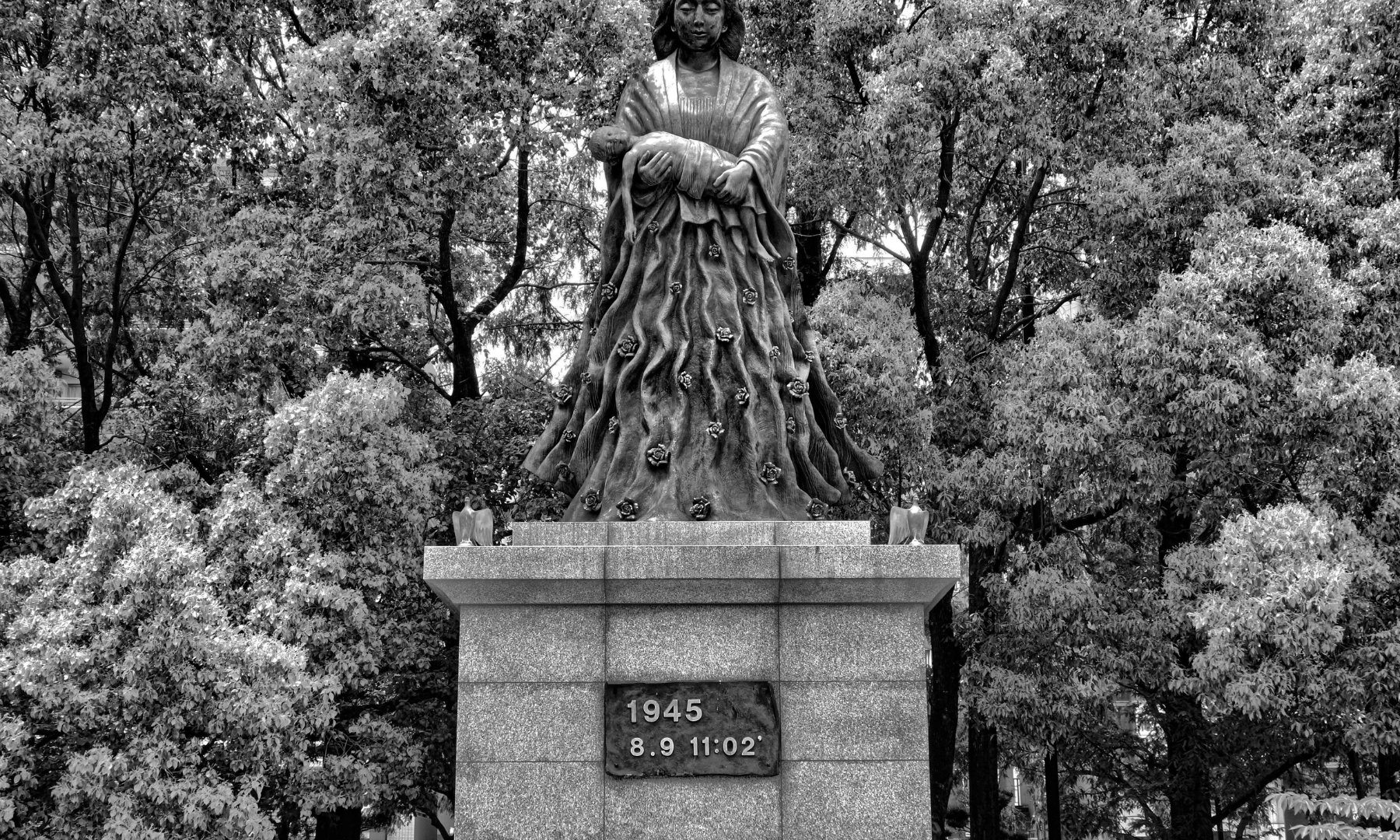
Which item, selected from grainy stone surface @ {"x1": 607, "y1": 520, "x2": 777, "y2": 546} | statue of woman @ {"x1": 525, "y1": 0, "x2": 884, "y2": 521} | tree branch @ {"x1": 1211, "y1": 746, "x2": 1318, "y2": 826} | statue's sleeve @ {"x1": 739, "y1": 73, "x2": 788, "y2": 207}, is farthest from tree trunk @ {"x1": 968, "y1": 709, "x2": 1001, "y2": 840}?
grainy stone surface @ {"x1": 607, "y1": 520, "x2": 777, "y2": 546}

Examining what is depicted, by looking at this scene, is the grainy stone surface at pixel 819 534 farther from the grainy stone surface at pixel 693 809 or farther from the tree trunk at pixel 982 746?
the tree trunk at pixel 982 746

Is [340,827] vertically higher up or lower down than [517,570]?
lower down

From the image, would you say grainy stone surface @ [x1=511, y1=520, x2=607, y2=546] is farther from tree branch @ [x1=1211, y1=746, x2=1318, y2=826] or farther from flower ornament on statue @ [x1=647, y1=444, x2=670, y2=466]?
tree branch @ [x1=1211, y1=746, x2=1318, y2=826]

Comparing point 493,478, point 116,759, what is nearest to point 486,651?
point 116,759

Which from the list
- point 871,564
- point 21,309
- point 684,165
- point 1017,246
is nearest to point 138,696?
point 684,165

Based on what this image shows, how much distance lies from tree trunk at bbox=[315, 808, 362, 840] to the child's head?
36.6ft

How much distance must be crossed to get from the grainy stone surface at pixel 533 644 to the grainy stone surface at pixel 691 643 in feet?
0.37

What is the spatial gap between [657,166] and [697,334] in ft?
3.45

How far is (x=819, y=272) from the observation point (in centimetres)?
2133

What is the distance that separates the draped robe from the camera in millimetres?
8539

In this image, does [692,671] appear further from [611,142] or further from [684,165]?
[611,142]

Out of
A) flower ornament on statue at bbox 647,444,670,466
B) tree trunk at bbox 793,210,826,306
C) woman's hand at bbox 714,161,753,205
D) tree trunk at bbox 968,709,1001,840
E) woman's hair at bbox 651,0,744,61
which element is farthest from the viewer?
tree trunk at bbox 793,210,826,306

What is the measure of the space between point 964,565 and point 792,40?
7.29 meters

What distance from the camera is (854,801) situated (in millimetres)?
7625
